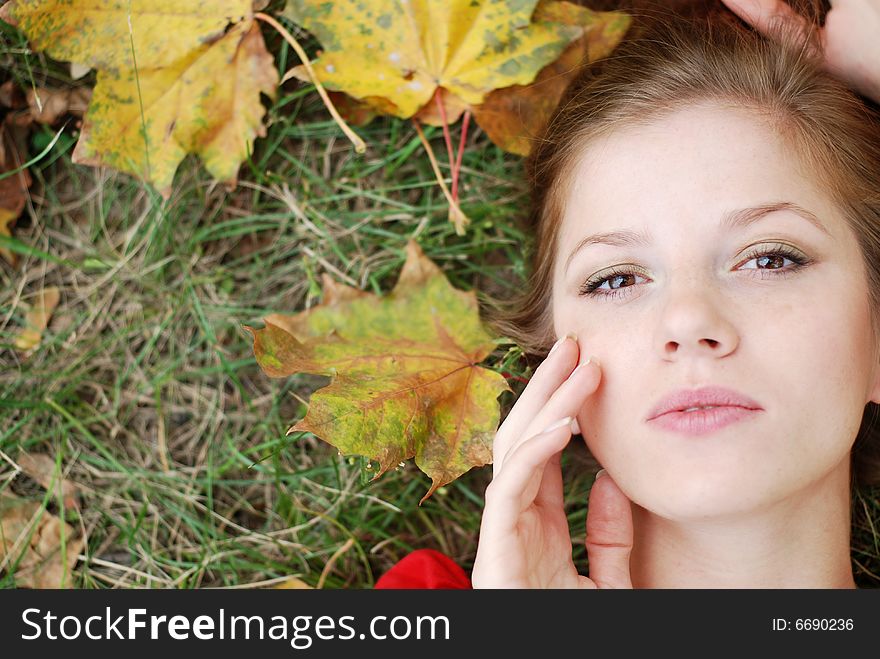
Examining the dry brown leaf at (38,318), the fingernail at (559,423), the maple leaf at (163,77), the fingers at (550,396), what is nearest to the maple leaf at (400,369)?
the fingers at (550,396)

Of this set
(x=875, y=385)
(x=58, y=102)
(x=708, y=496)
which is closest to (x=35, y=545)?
(x=58, y=102)

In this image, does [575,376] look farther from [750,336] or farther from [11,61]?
[11,61]

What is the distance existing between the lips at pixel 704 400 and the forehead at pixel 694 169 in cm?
36

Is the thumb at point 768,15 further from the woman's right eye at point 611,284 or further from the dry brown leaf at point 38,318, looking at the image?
the dry brown leaf at point 38,318

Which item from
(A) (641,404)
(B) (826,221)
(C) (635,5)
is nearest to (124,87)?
(C) (635,5)

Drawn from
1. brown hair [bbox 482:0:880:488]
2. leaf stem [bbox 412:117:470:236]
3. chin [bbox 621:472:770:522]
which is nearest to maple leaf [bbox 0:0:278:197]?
leaf stem [bbox 412:117:470:236]

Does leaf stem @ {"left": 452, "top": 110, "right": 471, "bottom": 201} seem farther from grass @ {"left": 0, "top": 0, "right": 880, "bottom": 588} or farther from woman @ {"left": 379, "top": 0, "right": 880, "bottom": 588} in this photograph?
woman @ {"left": 379, "top": 0, "right": 880, "bottom": 588}

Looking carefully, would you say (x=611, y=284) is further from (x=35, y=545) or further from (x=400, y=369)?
(x=35, y=545)

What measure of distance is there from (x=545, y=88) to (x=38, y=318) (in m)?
1.63

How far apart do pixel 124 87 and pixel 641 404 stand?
1.58m

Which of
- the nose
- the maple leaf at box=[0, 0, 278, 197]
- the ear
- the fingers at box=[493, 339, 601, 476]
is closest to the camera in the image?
the nose

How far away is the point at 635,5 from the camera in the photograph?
7.68ft

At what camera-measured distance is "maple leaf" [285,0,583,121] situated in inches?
88.2
